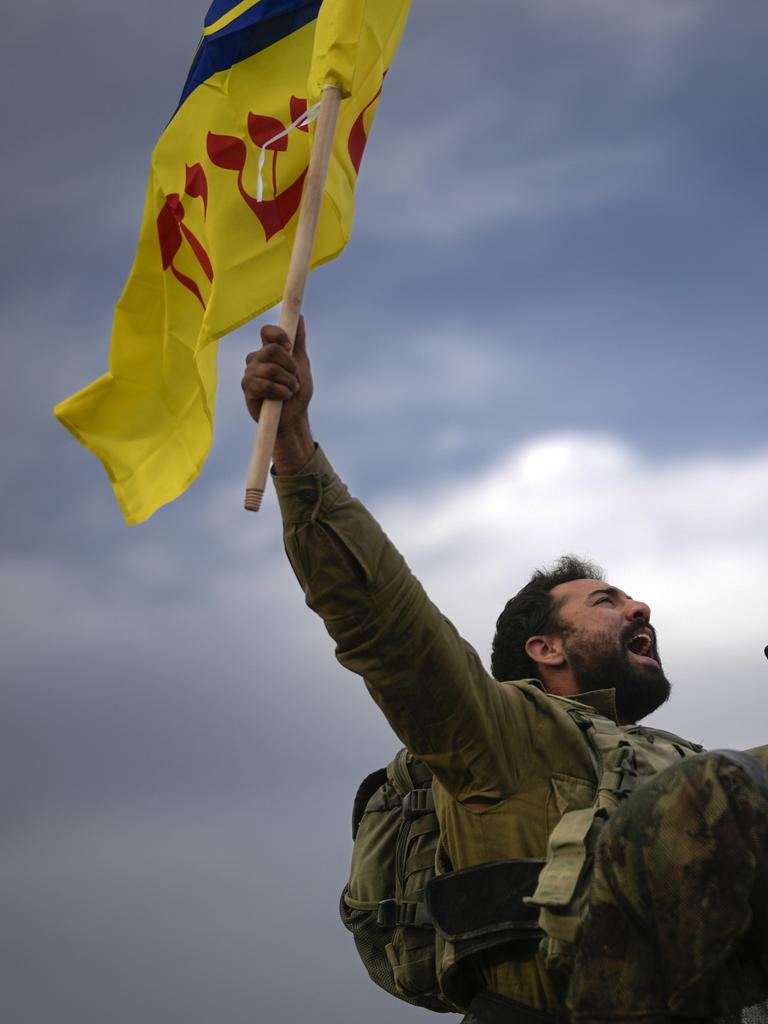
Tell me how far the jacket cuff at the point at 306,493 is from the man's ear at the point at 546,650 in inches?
96.2

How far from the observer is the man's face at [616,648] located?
6.72 metres

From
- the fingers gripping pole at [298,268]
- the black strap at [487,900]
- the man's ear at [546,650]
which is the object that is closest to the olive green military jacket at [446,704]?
the black strap at [487,900]

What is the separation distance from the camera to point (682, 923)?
3.74 meters

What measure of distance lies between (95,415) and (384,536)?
75.0 inches

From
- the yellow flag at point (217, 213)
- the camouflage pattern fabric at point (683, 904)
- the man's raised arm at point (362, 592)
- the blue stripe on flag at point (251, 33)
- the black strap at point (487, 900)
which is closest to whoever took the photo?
the camouflage pattern fabric at point (683, 904)

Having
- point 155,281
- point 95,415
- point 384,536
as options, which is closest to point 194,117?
point 155,281

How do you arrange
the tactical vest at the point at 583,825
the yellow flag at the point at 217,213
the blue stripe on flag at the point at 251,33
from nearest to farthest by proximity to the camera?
the tactical vest at the point at 583,825
the yellow flag at the point at 217,213
the blue stripe on flag at the point at 251,33

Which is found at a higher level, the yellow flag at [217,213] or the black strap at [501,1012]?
the yellow flag at [217,213]

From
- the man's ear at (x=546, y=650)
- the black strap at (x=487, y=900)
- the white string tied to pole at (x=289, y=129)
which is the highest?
the white string tied to pole at (x=289, y=129)

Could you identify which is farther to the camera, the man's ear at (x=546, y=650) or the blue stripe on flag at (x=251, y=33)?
the man's ear at (x=546, y=650)

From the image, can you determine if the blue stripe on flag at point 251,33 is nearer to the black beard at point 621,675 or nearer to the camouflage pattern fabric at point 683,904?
the black beard at point 621,675

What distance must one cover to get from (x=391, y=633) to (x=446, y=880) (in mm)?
1126

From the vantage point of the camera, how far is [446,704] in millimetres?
5066

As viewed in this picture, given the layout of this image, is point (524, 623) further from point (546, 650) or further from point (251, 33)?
point (251, 33)
